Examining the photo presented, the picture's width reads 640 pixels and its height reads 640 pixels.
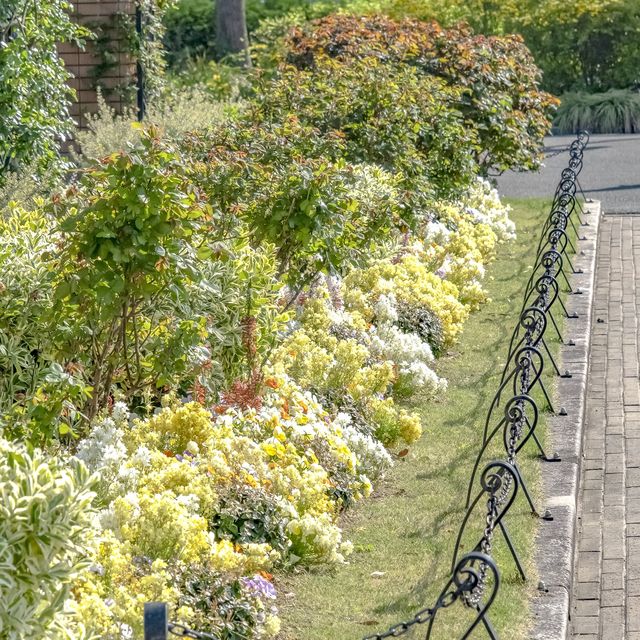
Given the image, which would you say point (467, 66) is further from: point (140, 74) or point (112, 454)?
point (112, 454)

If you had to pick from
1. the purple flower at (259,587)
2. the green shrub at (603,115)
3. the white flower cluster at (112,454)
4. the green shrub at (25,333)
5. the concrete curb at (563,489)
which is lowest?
the green shrub at (603,115)

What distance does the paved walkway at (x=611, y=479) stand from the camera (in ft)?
18.5

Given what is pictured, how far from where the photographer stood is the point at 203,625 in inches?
188

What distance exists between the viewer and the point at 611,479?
A: 727 centimetres

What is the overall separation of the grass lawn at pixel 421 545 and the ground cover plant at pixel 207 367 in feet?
0.35

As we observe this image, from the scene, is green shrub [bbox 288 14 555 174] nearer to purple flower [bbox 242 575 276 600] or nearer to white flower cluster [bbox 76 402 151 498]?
white flower cluster [bbox 76 402 151 498]

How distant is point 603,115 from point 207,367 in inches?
768

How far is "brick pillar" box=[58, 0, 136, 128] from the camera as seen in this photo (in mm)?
16547

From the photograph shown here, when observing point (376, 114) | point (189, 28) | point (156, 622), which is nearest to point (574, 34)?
point (189, 28)

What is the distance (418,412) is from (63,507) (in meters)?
4.78

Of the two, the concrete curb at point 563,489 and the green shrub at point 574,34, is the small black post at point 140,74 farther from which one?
the green shrub at point 574,34

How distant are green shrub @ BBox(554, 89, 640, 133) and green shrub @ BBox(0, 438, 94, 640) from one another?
71.4 feet

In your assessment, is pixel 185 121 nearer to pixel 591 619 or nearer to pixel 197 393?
pixel 197 393

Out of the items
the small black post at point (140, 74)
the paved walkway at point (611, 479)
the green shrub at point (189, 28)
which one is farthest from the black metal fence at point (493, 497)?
the green shrub at point (189, 28)
